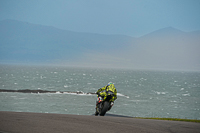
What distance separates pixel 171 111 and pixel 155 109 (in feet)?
10.9

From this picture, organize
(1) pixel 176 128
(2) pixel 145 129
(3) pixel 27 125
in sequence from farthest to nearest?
1. (1) pixel 176 128
2. (2) pixel 145 129
3. (3) pixel 27 125

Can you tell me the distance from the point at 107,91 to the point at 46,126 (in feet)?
19.2

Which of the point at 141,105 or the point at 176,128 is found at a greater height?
the point at 176,128

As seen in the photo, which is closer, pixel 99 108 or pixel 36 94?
pixel 99 108

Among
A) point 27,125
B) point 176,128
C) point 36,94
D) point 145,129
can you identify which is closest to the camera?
point 27,125

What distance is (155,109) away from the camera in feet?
181

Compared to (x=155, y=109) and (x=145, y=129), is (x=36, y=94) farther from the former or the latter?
(x=145, y=129)

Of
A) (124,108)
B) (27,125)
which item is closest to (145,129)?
(27,125)

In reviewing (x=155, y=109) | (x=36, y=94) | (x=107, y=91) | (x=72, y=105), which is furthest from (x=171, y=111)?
(x=107, y=91)

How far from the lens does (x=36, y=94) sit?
71.1 meters

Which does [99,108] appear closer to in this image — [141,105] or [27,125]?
[27,125]

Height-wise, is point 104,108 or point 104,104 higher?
point 104,104

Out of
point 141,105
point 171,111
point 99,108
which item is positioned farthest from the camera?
point 141,105

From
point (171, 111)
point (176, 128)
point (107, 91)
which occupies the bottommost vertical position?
point (171, 111)
